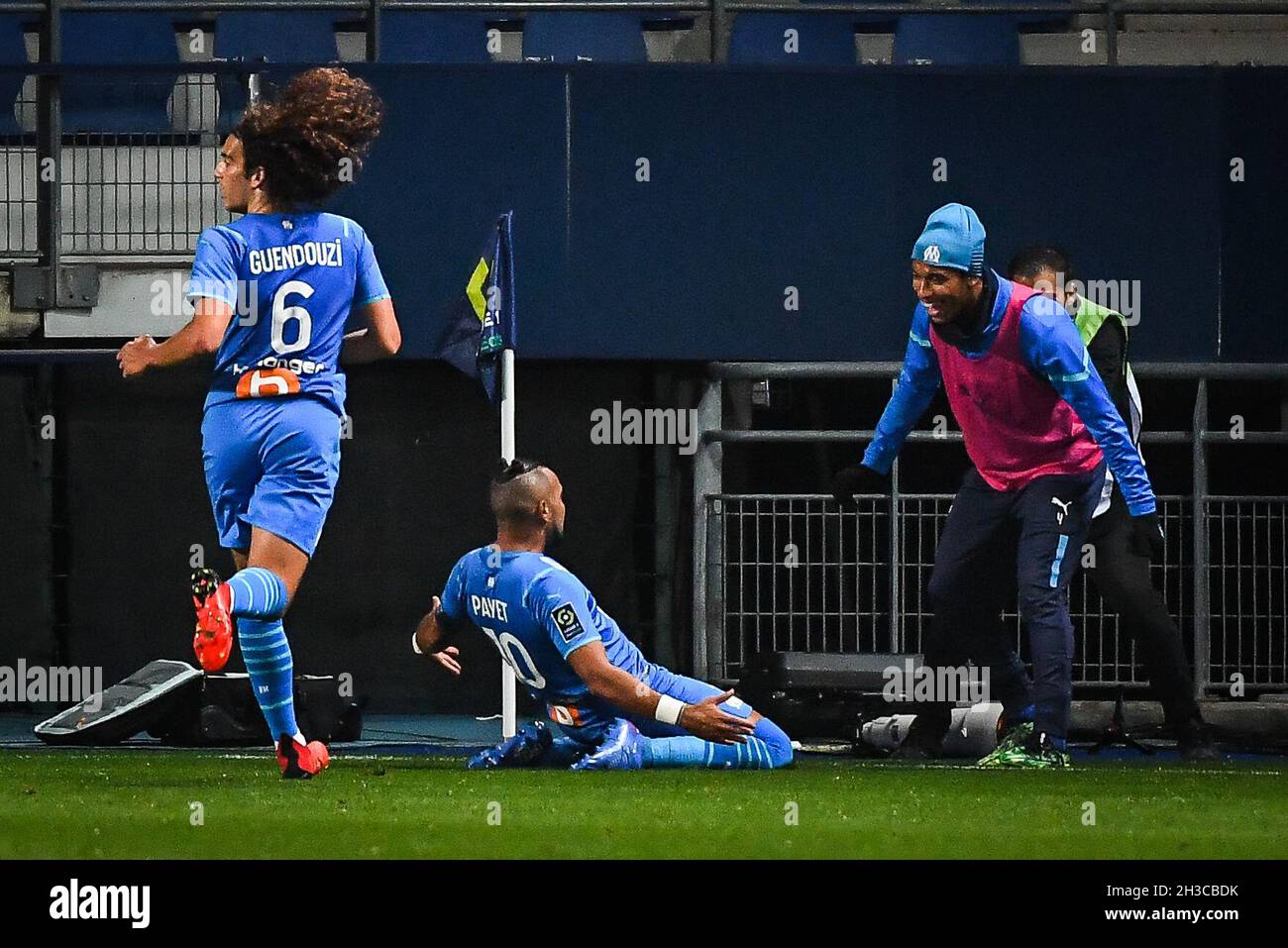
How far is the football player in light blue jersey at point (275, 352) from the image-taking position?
6332 mm

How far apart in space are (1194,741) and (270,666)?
3.61m

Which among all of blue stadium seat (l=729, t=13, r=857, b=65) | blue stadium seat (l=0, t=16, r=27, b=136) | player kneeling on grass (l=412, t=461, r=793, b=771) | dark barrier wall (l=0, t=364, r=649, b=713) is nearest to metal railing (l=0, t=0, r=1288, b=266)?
blue stadium seat (l=0, t=16, r=27, b=136)

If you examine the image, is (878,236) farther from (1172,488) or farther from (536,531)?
(536,531)

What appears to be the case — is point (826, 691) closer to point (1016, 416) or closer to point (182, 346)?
point (1016, 416)

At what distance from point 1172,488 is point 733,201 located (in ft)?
8.76

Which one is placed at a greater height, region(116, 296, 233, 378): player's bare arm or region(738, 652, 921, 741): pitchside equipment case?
region(116, 296, 233, 378): player's bare arm

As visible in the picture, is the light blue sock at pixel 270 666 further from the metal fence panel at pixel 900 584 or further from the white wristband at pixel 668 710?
the metal fence panel at pixel 900 584

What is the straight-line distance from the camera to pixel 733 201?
11.3 meters

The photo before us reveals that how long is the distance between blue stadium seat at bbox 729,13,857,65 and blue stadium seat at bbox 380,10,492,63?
1436 millimetres

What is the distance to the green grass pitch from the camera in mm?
4891

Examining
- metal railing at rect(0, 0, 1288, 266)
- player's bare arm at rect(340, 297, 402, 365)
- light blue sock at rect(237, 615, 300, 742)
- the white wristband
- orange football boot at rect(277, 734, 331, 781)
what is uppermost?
metal railing at rect(0, 0, 1288, 266)

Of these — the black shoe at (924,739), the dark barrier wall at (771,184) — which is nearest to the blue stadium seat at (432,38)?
the dark barrier wall at (771,184)

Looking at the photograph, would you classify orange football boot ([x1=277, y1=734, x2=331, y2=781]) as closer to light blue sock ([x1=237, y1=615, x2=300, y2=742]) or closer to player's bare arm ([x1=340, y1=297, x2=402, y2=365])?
light blue sock ([x1=237, y1=615, x2=300, y2=742])
